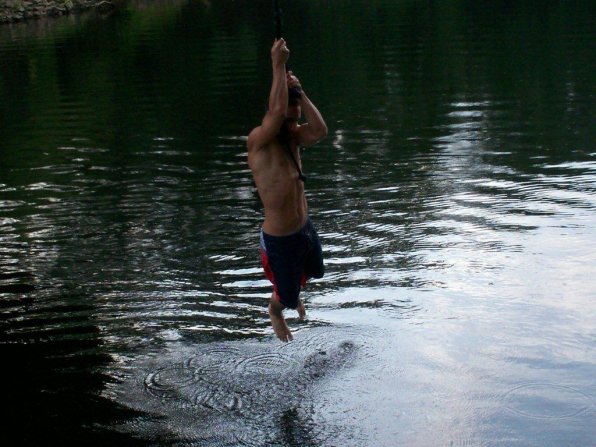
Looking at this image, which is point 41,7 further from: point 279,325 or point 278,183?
point 278,183

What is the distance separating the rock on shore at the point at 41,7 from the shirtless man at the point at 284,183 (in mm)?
43940

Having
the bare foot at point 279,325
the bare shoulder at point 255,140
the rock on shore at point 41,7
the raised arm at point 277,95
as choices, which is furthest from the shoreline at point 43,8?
the raised arm at point 277,95

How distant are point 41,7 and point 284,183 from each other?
154ft

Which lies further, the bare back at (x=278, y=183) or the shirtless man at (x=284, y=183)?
the bare back at (x=278, y=183)

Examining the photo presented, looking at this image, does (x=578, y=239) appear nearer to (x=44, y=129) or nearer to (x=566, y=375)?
(x=566, y=375)

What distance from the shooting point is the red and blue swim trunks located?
20.1 ft

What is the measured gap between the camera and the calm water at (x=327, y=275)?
5805 mm

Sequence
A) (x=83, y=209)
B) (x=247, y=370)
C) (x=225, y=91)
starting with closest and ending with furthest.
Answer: (x=247, y=370) → (x=83, y=209) → (x=225, y=91)

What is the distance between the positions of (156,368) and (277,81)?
232cm

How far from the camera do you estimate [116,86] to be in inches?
959

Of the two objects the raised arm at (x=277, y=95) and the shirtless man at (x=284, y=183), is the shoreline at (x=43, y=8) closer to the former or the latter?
the shirtless man at (x=284, y=183)

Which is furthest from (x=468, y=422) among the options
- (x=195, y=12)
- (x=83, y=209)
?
(x=195, y=12)

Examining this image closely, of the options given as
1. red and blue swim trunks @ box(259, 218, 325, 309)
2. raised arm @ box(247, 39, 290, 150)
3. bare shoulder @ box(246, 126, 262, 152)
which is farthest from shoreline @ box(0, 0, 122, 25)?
raised arm @ box(247, 39, 290, 150)

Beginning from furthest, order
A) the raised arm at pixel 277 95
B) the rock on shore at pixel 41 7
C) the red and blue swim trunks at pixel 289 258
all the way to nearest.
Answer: the rock on shore at pixel 41 7
the red and blue swim trunks at pixel 289 258
the raised arm at pixel 277 95
